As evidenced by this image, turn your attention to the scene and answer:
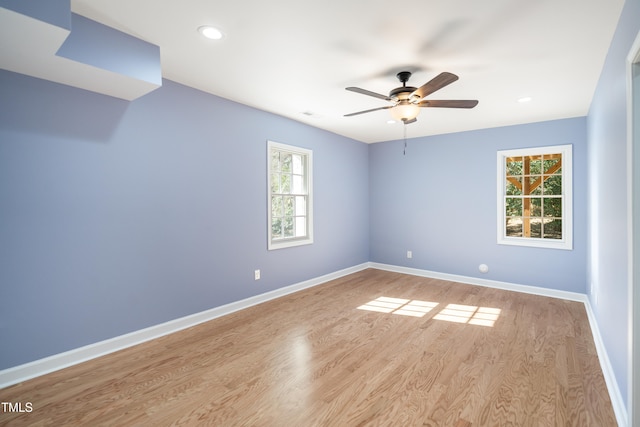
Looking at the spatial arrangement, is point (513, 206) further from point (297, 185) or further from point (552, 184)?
point (297, 185)

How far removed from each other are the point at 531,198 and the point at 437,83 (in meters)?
3.46

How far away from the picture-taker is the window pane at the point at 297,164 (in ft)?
16.1

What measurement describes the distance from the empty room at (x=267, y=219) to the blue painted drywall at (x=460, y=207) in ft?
0.20

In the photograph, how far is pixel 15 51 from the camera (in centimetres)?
198

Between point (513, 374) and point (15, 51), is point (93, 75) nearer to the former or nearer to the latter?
point (15, 51)

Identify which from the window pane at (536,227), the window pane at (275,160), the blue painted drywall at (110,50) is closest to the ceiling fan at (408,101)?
the blue painted drywall at (110,50)

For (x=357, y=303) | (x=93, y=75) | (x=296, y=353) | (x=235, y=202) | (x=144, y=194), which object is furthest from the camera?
(x=357, y=303)

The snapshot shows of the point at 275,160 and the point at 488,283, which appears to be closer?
the point at 275,160

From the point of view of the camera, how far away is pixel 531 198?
16.0ft

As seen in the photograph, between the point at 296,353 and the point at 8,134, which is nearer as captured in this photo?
the point at 8,134

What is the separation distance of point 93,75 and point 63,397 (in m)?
2.34

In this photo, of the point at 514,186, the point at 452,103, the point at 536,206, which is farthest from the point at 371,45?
the point at 536,206

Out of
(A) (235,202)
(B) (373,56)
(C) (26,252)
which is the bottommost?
(C) (26,252)

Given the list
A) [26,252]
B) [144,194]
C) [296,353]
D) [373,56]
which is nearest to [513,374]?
[296,353]
